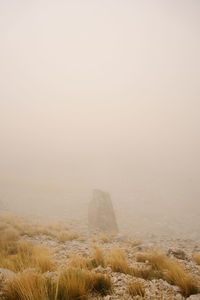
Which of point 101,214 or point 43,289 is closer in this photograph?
point 43,289

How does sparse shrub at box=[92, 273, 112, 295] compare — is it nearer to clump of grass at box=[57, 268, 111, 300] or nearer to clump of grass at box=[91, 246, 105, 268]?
clump of grass at box=[57, 268, 111, 300]

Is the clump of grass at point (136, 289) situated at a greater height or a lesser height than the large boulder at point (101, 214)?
greater

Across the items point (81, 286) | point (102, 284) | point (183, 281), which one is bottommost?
point (102, 284)

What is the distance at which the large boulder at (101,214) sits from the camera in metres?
16.7

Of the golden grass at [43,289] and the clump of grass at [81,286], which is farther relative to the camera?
the clump of grass at [81,286]

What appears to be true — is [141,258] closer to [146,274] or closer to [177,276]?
[146,274]

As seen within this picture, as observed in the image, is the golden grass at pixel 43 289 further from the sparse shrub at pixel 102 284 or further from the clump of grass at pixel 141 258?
the clump of grass at pixel 141 258

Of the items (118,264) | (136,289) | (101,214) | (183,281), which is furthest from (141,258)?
(101,214)

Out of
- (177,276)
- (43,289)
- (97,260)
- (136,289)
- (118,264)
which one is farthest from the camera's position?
(97,260)

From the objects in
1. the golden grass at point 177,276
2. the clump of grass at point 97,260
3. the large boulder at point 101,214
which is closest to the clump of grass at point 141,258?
the golden grass at point 177,276

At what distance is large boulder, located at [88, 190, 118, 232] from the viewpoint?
16.7m

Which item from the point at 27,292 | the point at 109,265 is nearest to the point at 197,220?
the point at 109,265

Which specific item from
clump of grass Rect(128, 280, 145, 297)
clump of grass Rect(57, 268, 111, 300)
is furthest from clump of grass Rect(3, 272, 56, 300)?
clump of grass Rect(128, 280, 145, 297)

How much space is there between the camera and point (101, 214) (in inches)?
678
